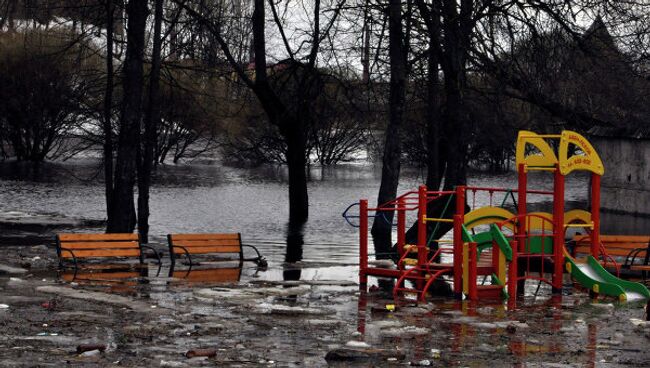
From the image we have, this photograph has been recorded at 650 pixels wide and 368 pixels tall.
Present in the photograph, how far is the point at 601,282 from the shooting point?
18.6 metres

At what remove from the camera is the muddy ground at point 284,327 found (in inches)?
492

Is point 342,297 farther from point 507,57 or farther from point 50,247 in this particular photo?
point 507,57

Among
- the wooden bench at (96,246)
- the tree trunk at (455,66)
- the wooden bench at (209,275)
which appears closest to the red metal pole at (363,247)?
the wooden bench at (209,275)

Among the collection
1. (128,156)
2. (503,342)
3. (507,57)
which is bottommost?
(503,342)

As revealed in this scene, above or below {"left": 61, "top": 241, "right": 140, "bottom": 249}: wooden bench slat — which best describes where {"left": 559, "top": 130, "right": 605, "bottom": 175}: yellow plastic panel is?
above

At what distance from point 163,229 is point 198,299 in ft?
52.2

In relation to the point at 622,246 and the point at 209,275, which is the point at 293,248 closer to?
the point at 209,275

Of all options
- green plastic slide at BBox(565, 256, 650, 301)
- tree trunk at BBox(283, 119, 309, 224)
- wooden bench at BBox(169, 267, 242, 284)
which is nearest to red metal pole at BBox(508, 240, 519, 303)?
green plastic slide at BBox(565, 256, 650, 301)

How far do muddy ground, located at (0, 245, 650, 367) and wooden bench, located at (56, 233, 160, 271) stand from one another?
24.0 inches

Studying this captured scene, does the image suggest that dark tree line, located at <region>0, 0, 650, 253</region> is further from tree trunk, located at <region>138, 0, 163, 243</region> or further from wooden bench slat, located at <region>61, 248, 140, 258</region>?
wooden bench slat, located at <region>61, 248, 140, 258</region>

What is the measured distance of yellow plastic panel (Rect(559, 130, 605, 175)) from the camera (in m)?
19.0

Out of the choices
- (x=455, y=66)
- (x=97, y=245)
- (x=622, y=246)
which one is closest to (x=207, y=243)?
(x=97, y=245)

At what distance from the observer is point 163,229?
3262 cm

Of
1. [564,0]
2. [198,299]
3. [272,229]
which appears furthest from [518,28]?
[198,299]
